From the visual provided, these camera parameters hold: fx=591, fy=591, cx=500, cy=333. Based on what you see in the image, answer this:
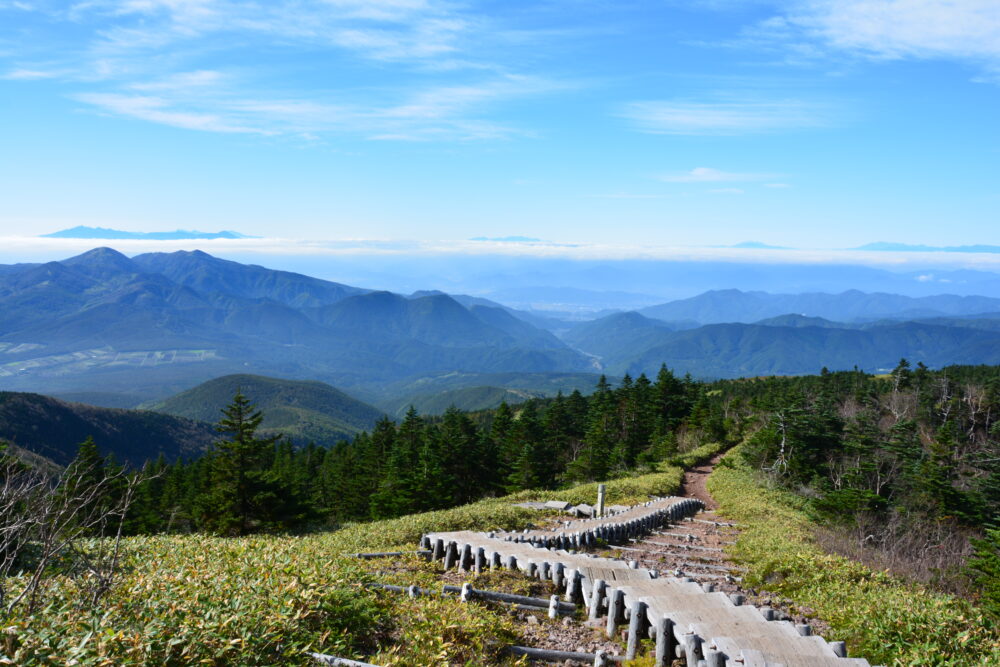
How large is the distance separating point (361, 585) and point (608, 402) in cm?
4797

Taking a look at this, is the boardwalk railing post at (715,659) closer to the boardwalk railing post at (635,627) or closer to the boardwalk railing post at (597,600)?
the boardwalk railing post at (635,627)

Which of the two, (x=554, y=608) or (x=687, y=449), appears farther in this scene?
(x=687, y=449)

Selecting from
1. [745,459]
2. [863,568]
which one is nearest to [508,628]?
[863,568]

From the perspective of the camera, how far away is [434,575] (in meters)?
11.2

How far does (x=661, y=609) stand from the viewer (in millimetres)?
7930

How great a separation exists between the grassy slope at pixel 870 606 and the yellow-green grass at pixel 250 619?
4989mm

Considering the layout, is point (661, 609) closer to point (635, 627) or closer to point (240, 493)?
point (635, 627)

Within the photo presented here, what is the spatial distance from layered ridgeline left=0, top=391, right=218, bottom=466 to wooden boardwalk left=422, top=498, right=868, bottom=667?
15855 cm

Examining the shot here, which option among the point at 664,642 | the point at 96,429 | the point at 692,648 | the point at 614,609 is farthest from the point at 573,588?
the point at 96,429

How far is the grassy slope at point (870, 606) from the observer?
7590 millimetres

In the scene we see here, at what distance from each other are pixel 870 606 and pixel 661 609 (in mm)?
3782

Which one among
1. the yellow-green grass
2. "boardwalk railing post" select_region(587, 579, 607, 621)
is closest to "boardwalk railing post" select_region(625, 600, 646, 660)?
"boardwalk railing post" select_region(587, 579, 607, 621)

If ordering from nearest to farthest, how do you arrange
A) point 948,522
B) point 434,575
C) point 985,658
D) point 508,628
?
point 985,658, point 508,628, point 434,575, point 948,522

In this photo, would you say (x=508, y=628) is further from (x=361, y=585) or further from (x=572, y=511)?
(x=572, y=511)
